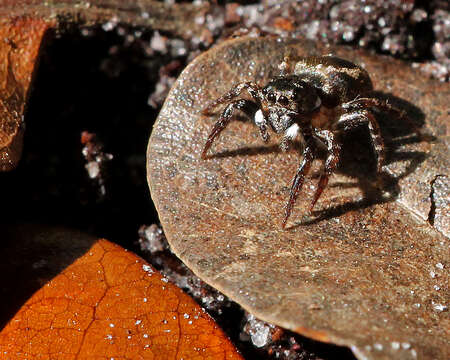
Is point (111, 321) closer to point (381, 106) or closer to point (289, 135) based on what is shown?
point (289, 135)

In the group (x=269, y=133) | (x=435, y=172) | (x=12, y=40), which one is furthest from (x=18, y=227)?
(x=435, y=172)

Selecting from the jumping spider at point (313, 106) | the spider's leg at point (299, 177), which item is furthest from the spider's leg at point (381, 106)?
the spider's leg at point (299, 177)

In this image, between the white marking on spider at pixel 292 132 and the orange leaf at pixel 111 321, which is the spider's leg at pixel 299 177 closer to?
the white marking on spider at pixel 292 132

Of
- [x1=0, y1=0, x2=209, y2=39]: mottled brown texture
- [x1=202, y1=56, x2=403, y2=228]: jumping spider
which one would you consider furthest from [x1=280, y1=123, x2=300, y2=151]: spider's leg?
[x1=0, y1=0, x2=209, y2=39]: mottled brown texture

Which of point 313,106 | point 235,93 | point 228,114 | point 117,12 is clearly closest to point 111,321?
point 228,114

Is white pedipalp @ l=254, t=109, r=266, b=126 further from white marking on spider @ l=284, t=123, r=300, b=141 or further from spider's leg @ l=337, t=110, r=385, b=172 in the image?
spider's leg @ l=337, t=110, r=385, b=172

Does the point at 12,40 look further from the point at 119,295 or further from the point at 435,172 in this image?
the point at 435,172
